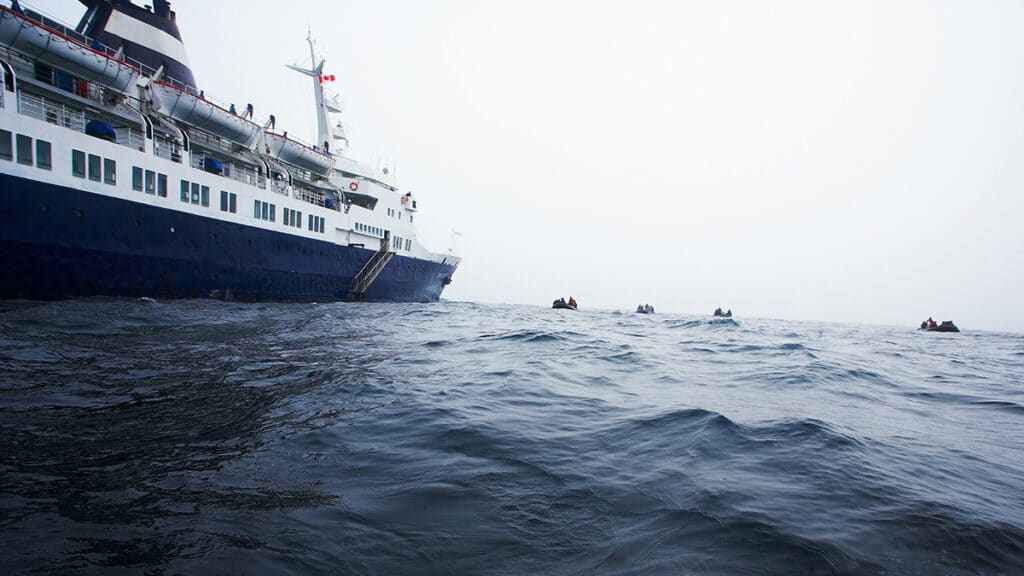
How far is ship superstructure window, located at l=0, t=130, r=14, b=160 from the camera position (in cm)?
1587

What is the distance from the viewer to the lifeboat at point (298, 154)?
29.4 metres

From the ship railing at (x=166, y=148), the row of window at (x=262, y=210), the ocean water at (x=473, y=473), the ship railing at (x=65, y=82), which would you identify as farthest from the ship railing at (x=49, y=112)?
the ocean water at (x=473, y=473)

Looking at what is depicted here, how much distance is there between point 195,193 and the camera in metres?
22.6

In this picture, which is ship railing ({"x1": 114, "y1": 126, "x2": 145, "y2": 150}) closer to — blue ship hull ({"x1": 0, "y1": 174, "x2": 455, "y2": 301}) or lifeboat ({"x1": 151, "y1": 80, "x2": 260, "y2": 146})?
lifeboat ({"x1": 151, "y1": 80, "x2": 260, "y2": 146})

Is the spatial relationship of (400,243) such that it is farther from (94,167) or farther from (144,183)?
(94,167)

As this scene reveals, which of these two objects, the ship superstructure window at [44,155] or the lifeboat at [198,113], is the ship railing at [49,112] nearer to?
the ship superstructure window at [44,155]

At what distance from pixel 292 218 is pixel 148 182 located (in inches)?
344

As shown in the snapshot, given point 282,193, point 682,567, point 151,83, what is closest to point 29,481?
point 682,567

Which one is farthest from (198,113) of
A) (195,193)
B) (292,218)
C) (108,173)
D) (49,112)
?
(292,218)

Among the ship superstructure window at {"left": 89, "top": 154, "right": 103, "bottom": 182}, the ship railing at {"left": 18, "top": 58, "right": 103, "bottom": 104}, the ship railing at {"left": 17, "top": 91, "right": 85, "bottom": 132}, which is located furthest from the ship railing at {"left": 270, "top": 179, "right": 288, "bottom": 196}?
the ship superstructure window at {"left": 89, "top": 154, "right": 103, "bottom": 182}

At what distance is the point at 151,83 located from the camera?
75.1 ft

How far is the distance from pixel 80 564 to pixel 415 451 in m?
2.53

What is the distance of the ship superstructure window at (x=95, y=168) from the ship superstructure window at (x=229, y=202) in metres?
5.63

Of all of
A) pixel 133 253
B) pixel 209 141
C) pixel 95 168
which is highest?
pixel 209 141
